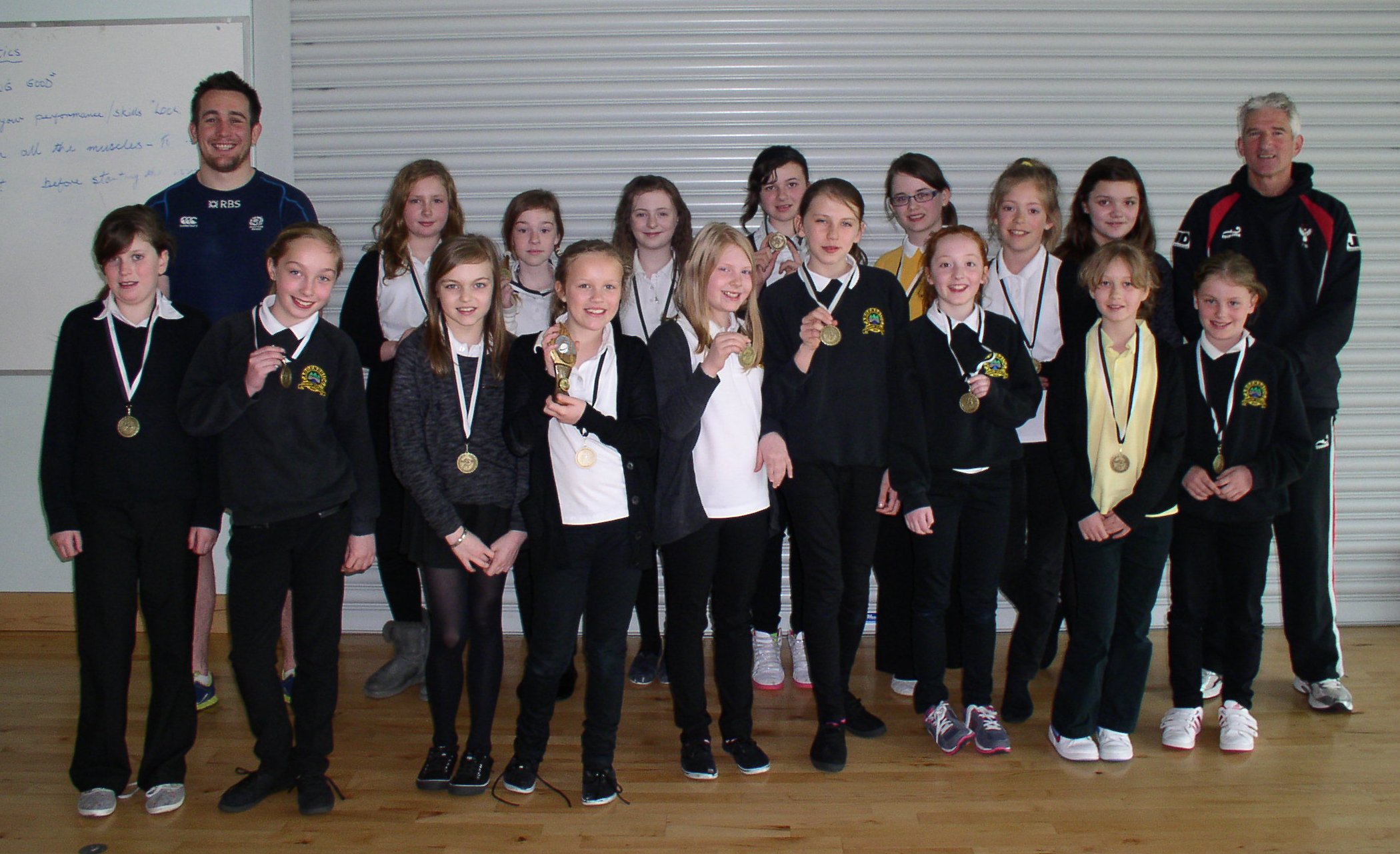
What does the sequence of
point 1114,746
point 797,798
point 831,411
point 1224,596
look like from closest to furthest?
point 797,798 → point 831,411 → point 1114,746 → point 1224,596

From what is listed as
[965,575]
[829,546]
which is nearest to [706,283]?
[829,546]

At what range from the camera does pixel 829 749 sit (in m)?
2.82

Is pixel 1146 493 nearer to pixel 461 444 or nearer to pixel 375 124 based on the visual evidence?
pixel 461 444

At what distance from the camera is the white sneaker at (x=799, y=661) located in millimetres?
3514

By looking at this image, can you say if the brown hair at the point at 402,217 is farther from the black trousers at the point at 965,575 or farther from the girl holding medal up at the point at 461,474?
the black trousers at the point at 965,575

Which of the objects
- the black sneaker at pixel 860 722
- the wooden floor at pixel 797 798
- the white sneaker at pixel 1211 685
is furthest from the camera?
the white sneaker at pixel 1211 685

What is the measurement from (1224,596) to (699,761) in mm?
1714

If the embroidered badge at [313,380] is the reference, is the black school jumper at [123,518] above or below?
below

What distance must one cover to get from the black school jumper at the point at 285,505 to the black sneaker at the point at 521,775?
0.50m

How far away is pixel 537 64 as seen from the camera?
413cm

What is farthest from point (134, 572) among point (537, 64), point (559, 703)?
point (537, 64)

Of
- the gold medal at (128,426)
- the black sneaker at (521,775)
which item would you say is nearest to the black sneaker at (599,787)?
the black sneaker at (521,775)

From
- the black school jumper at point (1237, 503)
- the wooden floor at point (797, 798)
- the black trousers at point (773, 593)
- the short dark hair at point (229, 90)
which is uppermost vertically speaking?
the short dark hair at point (229, 90)

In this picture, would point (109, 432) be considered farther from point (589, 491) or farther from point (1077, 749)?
point (1077, 749)
